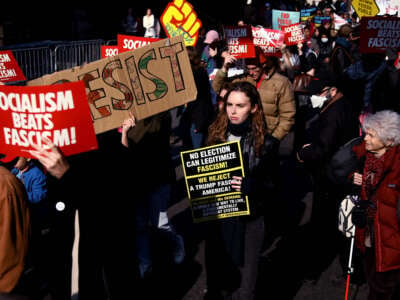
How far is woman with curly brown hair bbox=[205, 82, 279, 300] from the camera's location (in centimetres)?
375

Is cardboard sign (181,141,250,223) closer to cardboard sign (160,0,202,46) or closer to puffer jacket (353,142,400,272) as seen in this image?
puffer jacket (353,142,400,272)

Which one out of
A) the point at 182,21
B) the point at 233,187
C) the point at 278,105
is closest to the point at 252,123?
the point at 233,187

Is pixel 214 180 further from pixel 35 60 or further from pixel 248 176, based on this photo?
pixel 35 60

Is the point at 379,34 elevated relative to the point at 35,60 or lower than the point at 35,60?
elevated

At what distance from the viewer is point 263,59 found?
6.29 metres

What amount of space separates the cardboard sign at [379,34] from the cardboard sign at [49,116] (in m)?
4.33

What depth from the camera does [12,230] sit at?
285 cm

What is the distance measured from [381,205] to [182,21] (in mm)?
4509

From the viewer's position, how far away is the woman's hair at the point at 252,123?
3771 millimetres

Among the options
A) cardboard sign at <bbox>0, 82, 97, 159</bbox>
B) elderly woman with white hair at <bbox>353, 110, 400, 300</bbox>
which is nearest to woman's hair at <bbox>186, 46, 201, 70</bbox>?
elderly woman with white hair at <bbox>353, 110, 400, 300</bbox>

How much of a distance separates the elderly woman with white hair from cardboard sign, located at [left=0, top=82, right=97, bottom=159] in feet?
6.74

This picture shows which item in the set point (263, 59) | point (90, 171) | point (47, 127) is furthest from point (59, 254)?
point (263, 59)

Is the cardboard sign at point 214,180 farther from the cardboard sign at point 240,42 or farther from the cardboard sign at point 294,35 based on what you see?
the cardboard sign at point 294,35

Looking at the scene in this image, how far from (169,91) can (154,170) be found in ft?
3.43
